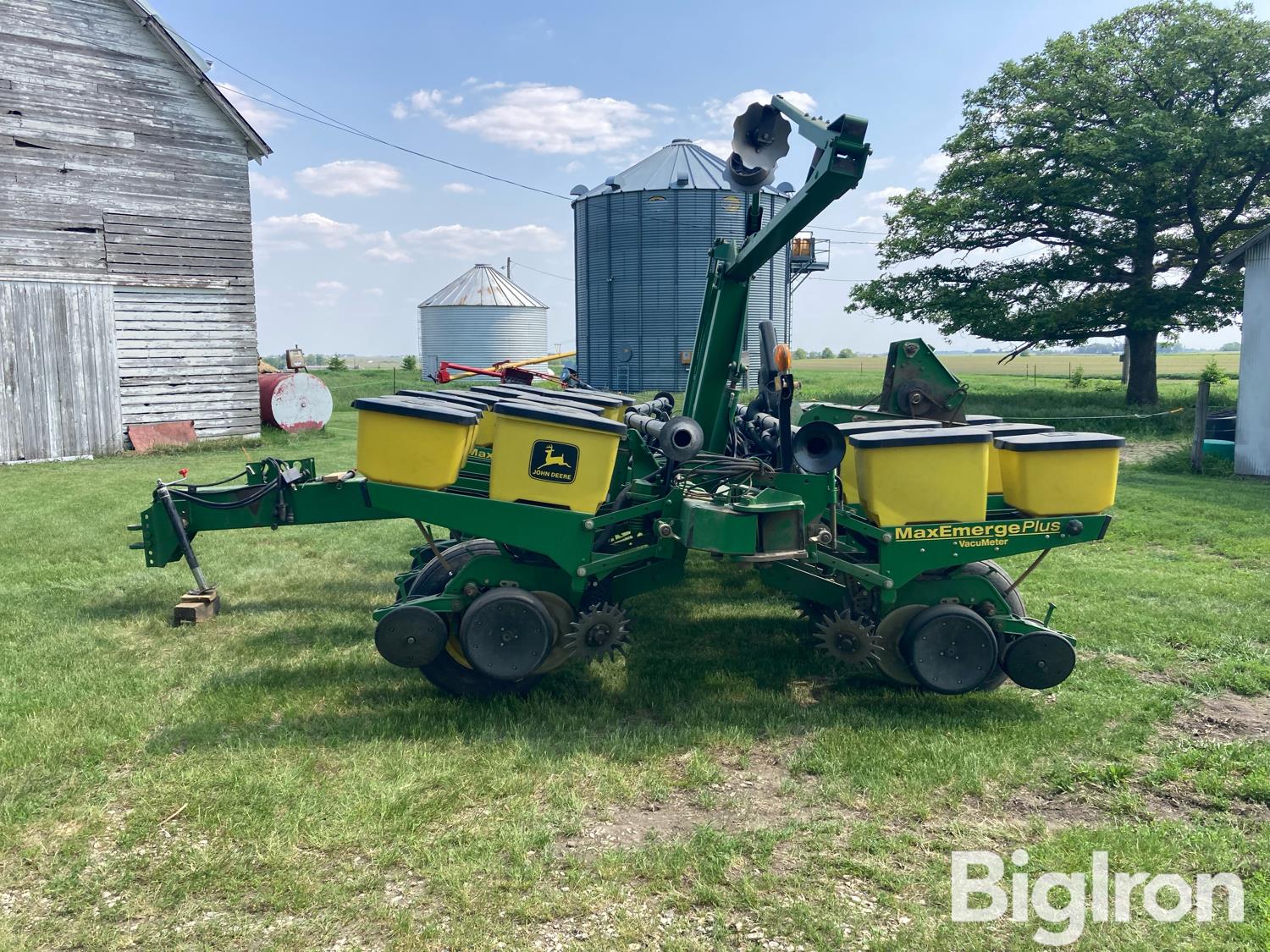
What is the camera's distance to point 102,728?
4812 millimetres

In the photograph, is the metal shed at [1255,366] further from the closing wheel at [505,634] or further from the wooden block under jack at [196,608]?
the wooden block under jack at [196,608]

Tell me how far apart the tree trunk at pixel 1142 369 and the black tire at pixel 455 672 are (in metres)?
21.5

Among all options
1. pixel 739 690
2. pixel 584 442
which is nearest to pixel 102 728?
pixel 584 442

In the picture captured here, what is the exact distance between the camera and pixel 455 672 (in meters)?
5.11

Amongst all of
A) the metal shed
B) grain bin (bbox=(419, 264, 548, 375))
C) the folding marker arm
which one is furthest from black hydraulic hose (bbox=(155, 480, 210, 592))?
grain bin (bbox=(419, 264, 548, 375))

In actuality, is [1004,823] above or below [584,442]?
below

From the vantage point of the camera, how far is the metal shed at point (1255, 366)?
14047mm

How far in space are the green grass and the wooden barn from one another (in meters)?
11.0

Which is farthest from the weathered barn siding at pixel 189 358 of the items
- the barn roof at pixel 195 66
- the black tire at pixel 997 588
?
the black tire at pixel 997 588

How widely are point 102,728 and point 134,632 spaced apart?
6.37 ft

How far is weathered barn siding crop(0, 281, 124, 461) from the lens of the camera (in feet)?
51.9

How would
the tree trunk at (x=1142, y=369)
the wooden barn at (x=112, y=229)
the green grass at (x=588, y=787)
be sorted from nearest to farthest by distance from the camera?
the green grass at (x=588, y=787) < the wooden barn at (x=112, y=229) < the tree trunk at (x=1142, y=369)

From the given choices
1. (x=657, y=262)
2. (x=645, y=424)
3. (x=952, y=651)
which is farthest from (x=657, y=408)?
(x=657, y=262)

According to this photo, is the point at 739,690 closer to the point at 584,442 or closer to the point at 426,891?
the point at 584,442
